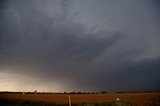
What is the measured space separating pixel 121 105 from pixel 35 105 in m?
11.1

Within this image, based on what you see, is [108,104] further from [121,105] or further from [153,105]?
[153,105]

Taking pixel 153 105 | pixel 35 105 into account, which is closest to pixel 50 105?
pixel 35 105

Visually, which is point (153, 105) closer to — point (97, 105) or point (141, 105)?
point (141, 105)

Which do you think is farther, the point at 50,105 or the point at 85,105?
the point at 50,105

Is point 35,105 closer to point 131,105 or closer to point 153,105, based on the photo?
point 131,105

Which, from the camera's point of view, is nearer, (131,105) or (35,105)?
(131,105)

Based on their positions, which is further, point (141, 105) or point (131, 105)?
point (141, 105)

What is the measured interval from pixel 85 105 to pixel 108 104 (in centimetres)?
270

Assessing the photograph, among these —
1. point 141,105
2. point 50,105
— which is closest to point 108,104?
point 141,105

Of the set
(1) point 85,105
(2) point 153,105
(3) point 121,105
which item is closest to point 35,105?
(1) point 85,105

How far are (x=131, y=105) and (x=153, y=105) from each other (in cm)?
370

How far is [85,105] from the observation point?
3366 cm

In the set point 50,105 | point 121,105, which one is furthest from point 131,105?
point 50,105

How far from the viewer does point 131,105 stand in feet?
111
